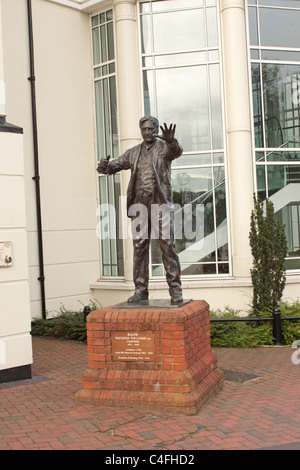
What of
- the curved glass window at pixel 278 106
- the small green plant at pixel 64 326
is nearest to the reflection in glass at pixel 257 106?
the curved glass window at pixel 278 106

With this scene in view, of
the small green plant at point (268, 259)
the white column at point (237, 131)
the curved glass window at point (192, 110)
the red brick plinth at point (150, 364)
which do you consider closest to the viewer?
the red brick plinth at point (150, 364)

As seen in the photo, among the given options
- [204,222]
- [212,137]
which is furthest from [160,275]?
[212,137]

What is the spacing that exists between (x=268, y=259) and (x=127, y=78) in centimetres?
484

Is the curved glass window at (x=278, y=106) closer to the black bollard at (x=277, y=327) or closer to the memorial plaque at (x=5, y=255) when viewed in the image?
the black bollard at (x=277, y=327)

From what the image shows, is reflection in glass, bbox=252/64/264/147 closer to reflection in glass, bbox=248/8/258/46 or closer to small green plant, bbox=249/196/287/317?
reflection in glass, bbox=248/8/258/46

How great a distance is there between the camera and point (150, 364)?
6.03 m

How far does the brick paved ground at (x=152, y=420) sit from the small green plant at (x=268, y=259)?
8.89 feet

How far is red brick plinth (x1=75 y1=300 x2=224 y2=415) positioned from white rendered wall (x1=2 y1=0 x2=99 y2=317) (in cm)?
569

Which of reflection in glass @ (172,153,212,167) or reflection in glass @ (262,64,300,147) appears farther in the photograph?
reflection in glass @ (262,64,300,147)

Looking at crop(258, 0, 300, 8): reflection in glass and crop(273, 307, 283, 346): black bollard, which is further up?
crop(258, 0, 300, 8): reflection in glass

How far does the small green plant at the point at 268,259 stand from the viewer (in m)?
10.3

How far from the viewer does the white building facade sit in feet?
37.4

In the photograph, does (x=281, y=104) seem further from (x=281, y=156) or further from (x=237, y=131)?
(x=237, y=131)

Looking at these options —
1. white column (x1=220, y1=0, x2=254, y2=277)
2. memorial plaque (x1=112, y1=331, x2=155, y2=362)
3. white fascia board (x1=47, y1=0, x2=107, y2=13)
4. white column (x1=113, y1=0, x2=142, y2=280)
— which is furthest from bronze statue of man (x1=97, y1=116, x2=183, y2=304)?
A: white fascia board (x1=47, y1=0, x2=107, y2=13)
